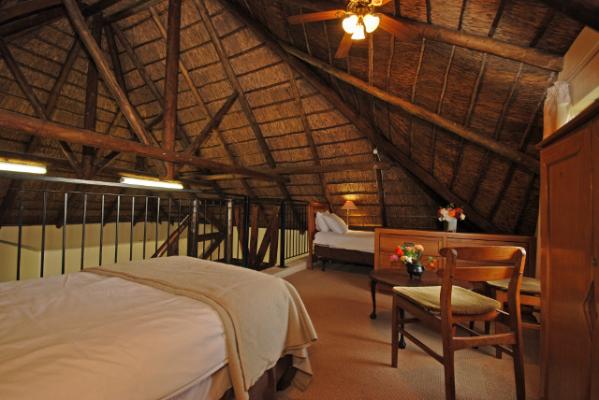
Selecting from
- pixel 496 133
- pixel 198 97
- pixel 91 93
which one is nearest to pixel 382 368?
pixel 496 133

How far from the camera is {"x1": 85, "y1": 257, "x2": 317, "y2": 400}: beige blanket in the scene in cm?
95

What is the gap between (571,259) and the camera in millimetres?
1013

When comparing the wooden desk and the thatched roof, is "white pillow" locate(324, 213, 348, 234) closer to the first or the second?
the wooden desk

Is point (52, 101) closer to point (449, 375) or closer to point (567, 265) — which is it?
point (449, 375)

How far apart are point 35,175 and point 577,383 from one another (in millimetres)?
2634

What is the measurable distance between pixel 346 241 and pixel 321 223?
21.6 inches

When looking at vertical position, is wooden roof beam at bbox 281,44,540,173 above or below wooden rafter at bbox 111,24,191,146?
below

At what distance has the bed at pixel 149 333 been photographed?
0.61m

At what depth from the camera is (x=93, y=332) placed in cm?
73

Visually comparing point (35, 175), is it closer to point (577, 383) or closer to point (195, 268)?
point (195, 268)

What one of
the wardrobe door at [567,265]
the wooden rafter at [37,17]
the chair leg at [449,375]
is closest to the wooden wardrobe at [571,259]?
the wardrobe door at [567,265]

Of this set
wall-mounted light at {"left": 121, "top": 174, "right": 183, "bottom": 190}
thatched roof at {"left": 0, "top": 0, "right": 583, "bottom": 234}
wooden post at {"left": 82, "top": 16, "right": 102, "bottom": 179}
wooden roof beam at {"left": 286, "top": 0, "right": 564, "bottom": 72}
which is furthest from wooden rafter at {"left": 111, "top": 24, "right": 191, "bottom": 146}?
wooden roof beam at {"left": 286, "top": 0, "right": 564, "bottom": 72}

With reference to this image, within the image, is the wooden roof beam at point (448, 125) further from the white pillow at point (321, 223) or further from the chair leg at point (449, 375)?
the chair leg at point (449, 375)

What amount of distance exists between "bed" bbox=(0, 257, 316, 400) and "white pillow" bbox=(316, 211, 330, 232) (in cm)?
314
